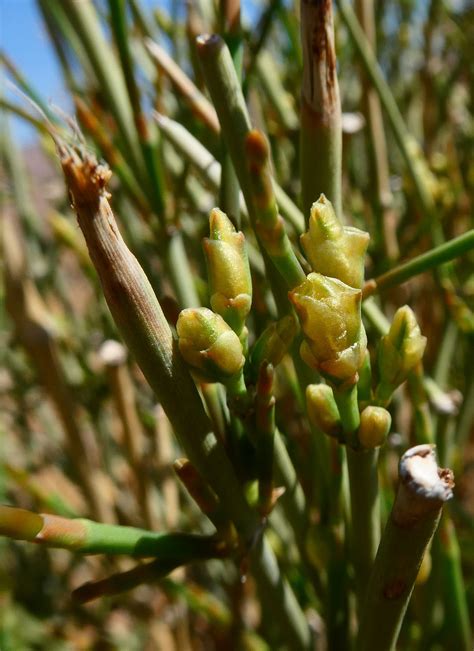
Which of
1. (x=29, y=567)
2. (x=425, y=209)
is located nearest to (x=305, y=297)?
(x=425, y=209)

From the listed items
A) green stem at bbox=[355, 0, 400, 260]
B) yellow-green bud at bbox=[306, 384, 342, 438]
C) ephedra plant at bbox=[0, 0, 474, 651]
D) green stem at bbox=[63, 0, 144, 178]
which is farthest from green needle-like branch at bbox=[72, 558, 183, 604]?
green stem at bbox=[355, 0, 400, 260]

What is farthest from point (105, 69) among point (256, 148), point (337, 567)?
point (337, 567)

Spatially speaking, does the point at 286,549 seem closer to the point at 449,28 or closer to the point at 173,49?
the point at 173,49

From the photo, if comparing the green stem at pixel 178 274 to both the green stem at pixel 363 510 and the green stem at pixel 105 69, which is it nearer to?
the green stem at pixel 105 69

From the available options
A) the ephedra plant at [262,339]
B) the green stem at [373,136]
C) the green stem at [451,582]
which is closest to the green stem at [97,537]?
the ephedra plant at [262,339]

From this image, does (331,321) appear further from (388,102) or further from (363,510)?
(388,102)

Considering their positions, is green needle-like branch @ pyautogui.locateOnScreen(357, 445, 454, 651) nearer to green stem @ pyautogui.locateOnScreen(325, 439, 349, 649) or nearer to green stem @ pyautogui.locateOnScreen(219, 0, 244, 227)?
green stem @ pyautogui.locateOnScreen(325, 439, 349, 649)

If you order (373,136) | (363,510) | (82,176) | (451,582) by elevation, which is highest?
(82,176)
